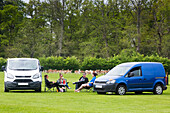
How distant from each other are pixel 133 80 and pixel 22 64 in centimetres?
645

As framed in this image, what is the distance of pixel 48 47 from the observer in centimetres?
7550

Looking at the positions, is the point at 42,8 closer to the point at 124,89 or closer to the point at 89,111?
the point at 124,89

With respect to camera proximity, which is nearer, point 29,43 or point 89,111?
point 89,111

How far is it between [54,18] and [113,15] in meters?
10.7

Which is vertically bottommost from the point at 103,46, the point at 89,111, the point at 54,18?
the point at 89,111

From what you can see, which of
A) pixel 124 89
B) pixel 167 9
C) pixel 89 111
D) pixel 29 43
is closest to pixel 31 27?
pixel 29 43

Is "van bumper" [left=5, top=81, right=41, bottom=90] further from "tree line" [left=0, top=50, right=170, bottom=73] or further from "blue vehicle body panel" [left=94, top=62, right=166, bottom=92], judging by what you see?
"tree line" [left=0, top=50, right=170, bottom=73]

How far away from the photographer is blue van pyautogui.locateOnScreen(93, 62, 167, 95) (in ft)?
69.8

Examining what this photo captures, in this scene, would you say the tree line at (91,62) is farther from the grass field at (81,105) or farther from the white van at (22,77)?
the grass field at (81,105)

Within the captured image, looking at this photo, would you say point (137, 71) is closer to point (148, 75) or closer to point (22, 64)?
point (148, 75)

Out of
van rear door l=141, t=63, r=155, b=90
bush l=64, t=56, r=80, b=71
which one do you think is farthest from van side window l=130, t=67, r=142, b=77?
bush l=64, t=56, r=80, b=71

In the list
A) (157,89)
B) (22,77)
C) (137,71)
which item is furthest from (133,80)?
(22,77)

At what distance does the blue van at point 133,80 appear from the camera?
2128cm

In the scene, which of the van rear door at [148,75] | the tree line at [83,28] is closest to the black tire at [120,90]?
the van rear door at [148,75]
